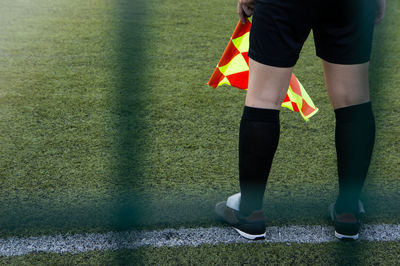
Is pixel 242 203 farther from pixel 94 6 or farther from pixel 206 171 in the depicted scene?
pixel 94 6

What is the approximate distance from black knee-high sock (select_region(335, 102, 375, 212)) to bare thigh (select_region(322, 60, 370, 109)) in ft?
0.08

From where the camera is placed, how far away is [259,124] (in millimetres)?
1669

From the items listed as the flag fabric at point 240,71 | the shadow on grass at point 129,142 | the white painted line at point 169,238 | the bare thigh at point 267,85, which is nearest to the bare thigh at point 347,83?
the bare thigh at point 267,85

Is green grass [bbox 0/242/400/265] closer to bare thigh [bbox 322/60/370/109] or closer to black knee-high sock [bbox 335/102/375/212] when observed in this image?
black knee-high sock [bbox 335/102/375/212]

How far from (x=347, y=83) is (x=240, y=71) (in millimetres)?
450

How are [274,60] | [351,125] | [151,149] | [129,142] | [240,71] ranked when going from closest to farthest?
[274,60]
[351,125]
[240,71]
[151,149]
[129,142]

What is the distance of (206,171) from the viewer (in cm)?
220

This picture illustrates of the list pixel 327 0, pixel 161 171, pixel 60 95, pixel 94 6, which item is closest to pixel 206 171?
pixel 161 171

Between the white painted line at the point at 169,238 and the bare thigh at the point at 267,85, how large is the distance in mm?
430

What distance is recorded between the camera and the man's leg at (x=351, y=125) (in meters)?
1.68

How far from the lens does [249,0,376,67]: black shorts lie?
155 centimetres

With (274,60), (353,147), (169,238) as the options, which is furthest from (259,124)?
(169,238)

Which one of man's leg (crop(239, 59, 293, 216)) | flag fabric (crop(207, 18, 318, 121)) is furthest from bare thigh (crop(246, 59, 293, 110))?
flag fabric (crop(207, 18, 318, 121))

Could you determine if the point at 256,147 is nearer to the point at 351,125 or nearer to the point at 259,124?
the point at 259,124
